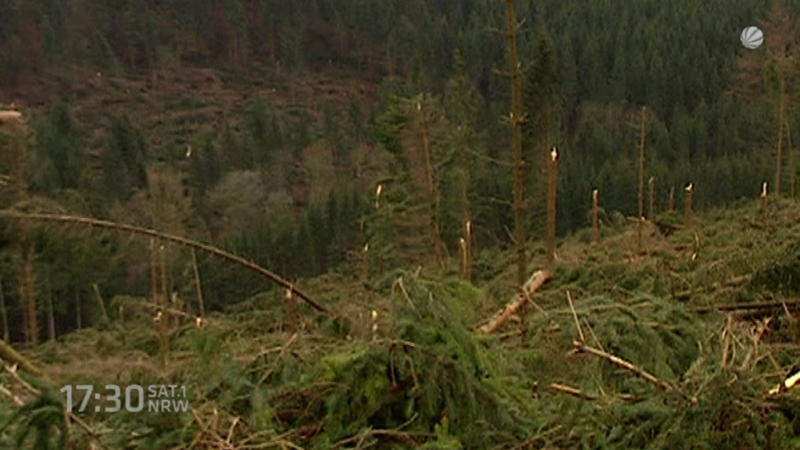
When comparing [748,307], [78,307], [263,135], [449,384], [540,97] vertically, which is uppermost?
[449,384]

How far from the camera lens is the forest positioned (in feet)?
9.78

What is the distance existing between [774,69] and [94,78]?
154 feet

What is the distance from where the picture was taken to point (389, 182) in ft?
43.9

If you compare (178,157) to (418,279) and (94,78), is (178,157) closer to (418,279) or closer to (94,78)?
(94,78)

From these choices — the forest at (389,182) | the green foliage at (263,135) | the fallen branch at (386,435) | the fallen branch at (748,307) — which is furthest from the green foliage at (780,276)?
the green foliage at (263,135)

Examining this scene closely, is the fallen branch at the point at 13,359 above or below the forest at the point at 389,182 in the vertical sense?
above

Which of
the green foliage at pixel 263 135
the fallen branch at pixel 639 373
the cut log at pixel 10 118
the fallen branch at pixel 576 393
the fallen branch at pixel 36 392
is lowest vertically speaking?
the green foliage at pixel 263 135

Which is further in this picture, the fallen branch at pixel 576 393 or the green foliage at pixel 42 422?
the fallen branch at pixel 576 393

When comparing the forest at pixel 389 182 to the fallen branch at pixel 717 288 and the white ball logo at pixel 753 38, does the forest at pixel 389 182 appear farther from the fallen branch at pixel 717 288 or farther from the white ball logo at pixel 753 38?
the white ball logo at pixel 753 38

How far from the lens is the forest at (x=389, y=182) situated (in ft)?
9.78

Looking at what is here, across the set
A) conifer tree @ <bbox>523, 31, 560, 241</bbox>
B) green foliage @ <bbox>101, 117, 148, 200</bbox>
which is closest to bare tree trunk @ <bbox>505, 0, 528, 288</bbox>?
conifer tree @ <bbox>523, 31, 560, 241</bbox>

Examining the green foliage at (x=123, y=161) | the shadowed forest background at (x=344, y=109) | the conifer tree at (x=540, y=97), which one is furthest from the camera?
the green foliage at (x=123, y=161)

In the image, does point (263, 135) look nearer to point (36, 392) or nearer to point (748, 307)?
point (748, 307)

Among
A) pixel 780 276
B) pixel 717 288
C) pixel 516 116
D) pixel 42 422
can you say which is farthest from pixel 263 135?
pixel 42 422
